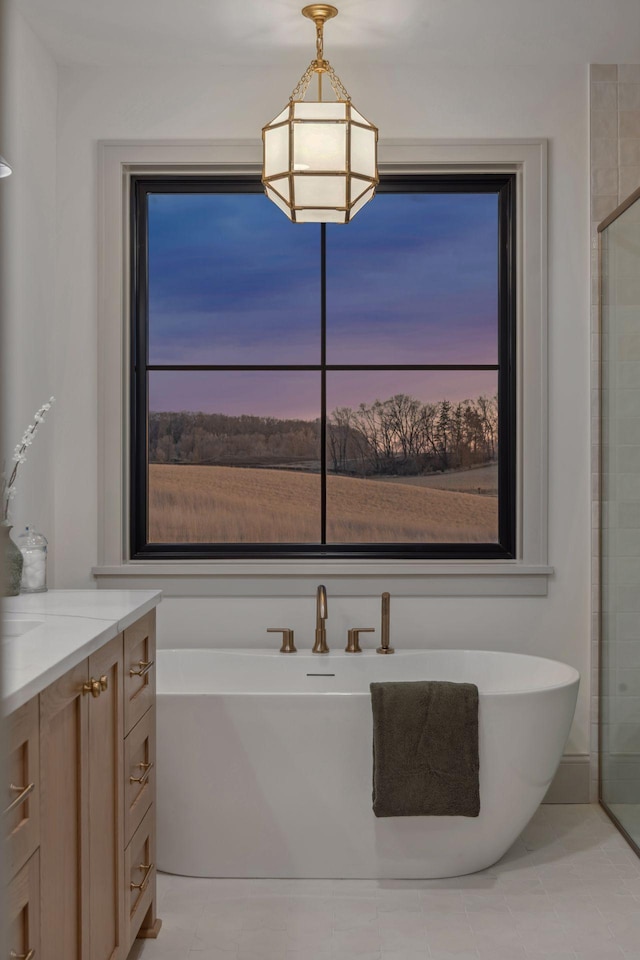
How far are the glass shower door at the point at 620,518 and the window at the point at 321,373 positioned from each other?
433 mm

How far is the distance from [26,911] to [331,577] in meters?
2.01

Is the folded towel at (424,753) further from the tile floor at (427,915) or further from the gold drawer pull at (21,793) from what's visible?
the gold drawer pull at (21,793)

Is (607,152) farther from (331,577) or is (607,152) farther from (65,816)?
(65,816)

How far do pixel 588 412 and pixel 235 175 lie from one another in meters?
1.61

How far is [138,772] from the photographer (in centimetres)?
210

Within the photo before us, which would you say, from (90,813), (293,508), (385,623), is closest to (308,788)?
(385,623)

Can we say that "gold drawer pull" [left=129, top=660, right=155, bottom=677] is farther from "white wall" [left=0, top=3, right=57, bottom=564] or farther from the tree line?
the tree line

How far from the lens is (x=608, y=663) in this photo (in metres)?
→ 3.12

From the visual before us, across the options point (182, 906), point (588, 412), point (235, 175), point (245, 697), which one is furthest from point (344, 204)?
Result: point (182, 906)

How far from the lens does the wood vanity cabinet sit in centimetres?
136

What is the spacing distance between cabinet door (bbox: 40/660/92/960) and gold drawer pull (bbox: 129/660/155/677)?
1.20 ft

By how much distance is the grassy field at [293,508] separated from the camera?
3.38m

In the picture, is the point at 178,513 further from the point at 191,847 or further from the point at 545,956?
the point at 545,956

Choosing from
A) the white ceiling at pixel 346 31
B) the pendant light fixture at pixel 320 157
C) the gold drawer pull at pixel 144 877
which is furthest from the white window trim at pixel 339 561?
the gold drawer pull at pixel 144 877
